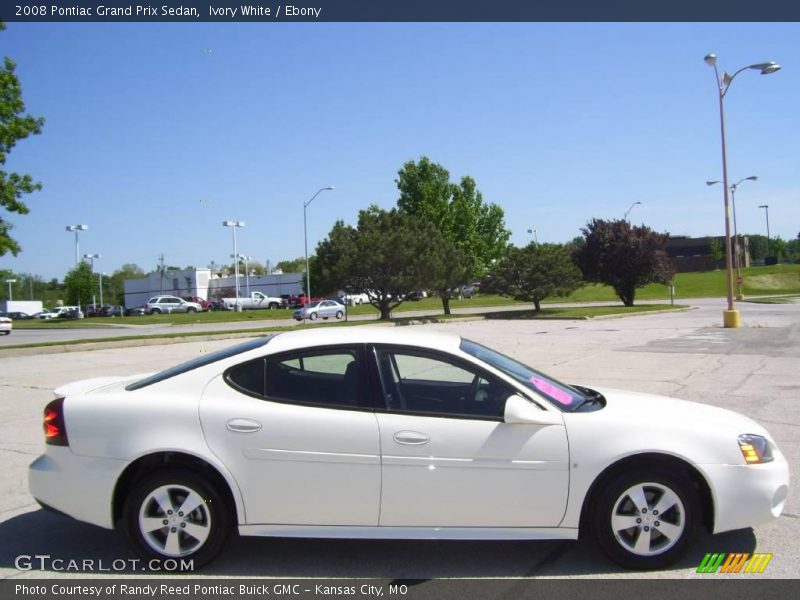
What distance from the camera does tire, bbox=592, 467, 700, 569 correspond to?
159 inches

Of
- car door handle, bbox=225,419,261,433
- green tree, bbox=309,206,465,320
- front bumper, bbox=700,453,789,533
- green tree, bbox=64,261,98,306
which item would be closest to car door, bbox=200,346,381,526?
car door handle, bbox=225,419,261,433

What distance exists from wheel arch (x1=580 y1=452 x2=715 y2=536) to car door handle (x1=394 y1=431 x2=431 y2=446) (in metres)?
1.01

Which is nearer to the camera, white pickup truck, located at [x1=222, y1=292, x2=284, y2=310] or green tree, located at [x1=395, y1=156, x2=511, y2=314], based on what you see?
green tree, located at [x1=395, y1=156, x2=511, y2=314]

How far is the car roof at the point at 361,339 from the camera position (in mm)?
4414

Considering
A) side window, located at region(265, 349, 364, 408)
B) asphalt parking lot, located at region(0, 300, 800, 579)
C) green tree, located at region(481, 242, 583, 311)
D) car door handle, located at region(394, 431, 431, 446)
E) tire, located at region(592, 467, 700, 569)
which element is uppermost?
green tree, located at region(481, 242, 583, 311)

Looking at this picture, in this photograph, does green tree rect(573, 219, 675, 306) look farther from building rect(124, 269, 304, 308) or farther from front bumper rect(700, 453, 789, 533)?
building rect(124, 269, 304, 308)

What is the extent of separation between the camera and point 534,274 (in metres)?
40.4

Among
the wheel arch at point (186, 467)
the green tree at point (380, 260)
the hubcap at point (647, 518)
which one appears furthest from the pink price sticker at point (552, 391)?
the green tree at point (380, 260)

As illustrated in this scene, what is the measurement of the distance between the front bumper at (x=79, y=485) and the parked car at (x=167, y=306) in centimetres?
6419

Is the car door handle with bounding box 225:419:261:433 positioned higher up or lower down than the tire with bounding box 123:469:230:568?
higher up

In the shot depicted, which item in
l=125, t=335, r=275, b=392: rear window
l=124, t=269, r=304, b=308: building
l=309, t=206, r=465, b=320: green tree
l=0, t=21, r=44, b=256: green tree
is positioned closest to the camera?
l=125, t=335, r=275, b=392: rear window
